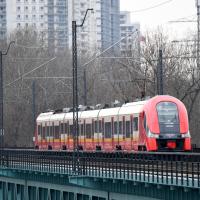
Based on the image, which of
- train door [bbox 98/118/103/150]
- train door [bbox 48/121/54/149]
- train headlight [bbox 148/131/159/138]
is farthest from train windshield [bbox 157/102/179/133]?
train door [bbox 48/121/54/149]

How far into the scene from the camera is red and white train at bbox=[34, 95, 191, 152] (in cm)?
5200

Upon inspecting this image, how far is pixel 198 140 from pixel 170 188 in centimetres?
5172

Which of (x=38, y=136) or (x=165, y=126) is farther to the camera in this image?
(x=38, y=136)

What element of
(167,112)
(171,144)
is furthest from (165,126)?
(167,112)

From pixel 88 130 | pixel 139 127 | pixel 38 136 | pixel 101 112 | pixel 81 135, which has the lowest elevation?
pixel 38 136

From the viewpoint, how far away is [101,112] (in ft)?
200

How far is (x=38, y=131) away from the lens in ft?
251

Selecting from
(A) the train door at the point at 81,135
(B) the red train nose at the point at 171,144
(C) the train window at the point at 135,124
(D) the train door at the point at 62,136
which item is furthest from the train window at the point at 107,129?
(D) the train door at the point at 62,136

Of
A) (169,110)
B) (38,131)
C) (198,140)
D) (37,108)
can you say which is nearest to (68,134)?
(38,131)

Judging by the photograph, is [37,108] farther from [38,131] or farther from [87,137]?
[87,137]

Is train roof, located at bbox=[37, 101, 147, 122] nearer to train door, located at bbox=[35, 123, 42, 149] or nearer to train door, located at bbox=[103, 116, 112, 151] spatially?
train door, located at bbox=[103, 116, 112, 151]

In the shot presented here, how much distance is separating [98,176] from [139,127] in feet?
42.9

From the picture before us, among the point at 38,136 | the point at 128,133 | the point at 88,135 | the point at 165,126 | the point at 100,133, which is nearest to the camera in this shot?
the point at 165,126

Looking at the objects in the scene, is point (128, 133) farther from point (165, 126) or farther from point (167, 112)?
point (165, 126)
